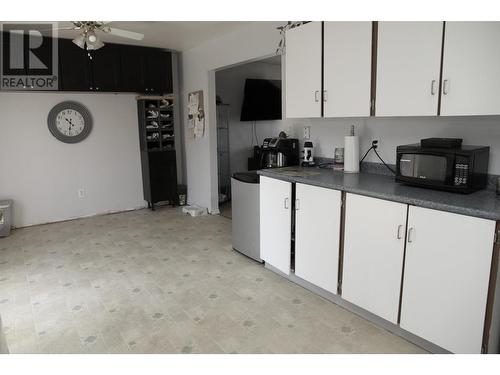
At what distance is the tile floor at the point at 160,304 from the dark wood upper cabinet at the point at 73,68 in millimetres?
1997

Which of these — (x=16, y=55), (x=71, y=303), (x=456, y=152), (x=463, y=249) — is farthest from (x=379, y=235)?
(x=16, y=55)

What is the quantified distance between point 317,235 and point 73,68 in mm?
3889

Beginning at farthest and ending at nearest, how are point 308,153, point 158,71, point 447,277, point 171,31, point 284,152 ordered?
point 158,71
point 171,31
point 284,152
point 308,153
point 447,277

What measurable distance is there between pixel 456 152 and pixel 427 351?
1185 mm

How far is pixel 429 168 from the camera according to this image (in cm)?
225

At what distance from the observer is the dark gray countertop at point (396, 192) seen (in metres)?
1.84

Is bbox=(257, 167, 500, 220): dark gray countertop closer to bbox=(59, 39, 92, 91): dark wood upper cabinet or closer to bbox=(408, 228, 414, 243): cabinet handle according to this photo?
bbox=(408, 228, 414, 243): cabinet handle

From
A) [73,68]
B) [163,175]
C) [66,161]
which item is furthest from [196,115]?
[66,161]

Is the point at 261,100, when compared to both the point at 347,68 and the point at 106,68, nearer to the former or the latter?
the point at 106,68

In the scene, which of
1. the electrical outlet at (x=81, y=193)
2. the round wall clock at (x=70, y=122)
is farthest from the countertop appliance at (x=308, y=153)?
the electrical outlet at (x=81, y=193)

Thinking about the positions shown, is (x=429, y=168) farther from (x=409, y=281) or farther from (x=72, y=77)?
(x=72, y=77)

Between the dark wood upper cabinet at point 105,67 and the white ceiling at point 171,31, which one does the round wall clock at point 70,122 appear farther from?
the white ceiling at point 171,31

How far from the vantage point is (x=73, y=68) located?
184 inches
